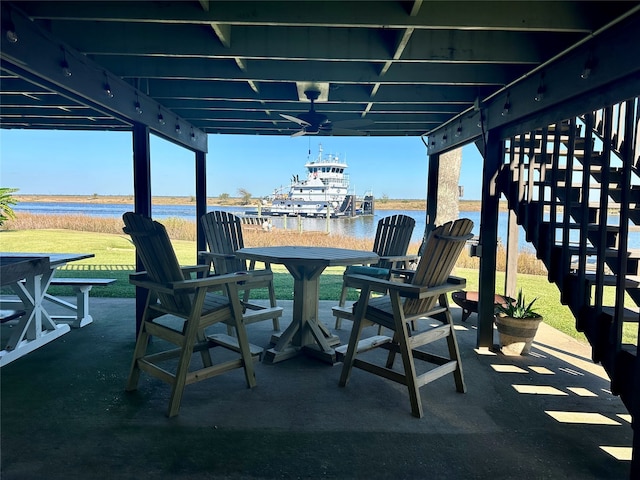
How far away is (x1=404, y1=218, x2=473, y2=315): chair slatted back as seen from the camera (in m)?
2.27

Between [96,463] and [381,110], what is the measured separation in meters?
3.79

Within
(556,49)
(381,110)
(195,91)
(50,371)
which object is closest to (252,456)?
(50,371)

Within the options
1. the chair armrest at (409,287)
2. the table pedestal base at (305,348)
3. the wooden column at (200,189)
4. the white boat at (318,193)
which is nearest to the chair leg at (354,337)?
the chair armrest at (409,287)

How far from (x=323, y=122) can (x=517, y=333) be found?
251 cm

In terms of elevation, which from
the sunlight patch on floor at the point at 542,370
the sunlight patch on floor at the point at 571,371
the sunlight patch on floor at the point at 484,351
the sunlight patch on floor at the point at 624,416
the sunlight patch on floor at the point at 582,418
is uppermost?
Result: the sunlight patch on floor at the point at 582,418

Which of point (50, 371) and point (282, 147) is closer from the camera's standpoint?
point (50, 371)

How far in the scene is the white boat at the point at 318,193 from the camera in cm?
2449

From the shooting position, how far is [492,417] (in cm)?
216

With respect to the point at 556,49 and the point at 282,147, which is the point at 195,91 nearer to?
the point at 556,49

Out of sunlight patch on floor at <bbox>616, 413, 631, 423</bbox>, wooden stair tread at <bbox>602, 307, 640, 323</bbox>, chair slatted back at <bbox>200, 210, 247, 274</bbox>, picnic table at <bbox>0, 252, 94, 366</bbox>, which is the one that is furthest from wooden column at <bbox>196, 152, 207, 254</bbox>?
sunlight patch on floor at <bbox>616, 413, 631, 423</bbox>

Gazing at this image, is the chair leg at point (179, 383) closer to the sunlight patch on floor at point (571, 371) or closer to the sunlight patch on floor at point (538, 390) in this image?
the sunlight patch on floor at point (538, 390)

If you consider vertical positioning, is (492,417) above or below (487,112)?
below

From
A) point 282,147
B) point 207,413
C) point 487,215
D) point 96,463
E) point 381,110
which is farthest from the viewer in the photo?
point 282,147

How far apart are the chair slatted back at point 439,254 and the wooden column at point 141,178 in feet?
7.72
